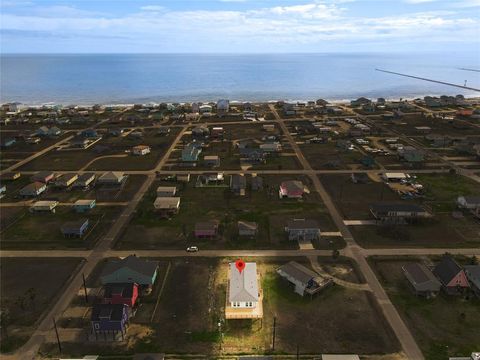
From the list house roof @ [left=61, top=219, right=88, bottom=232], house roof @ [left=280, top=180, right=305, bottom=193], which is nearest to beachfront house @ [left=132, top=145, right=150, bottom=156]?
house roof @ [left=61, top=219, right=88, bottom=232]

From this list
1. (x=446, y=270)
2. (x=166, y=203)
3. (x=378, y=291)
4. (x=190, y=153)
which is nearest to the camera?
(x=378, y=291)

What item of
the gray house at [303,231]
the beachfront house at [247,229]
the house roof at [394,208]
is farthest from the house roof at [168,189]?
the house roof at [394,208]

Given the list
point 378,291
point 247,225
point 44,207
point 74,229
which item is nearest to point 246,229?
point 247,225

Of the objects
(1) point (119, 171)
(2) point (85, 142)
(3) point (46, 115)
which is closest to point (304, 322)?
(1) point (119, 171)

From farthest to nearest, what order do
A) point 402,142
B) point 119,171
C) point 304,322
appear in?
point 402,142, point 119,171, point 304,322

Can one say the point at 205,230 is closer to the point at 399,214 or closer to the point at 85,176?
the point at 399,214

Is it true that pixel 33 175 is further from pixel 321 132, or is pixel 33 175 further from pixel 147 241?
pixel 321 132

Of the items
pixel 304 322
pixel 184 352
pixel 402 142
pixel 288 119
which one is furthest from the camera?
pixel 288 119
